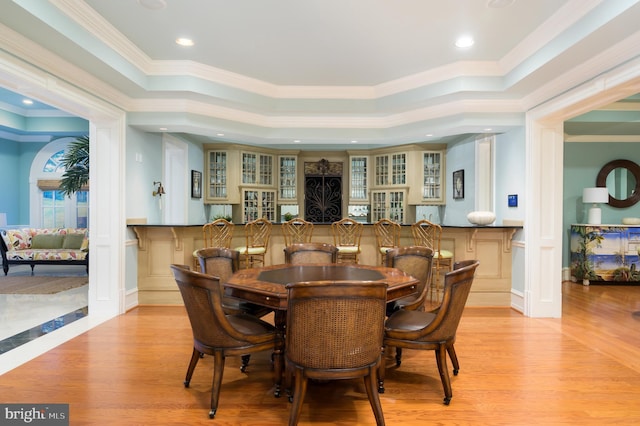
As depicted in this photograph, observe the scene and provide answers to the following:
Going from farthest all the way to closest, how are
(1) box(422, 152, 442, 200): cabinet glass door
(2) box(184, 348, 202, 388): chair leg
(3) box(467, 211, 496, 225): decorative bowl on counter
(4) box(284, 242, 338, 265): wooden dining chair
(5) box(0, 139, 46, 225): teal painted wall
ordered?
1. (5) box(0, 139, 46, 225): teal painted wall
2. (1) box(422, 152, 442, 200): cabinet glass door
3. (3) box(467, 211, 496, 225): decorative bowl on counter
4. (4) box(284, 242, 338, 265): wooden dining chair
5. (2) box(184, 348, 202, 388): chair leg

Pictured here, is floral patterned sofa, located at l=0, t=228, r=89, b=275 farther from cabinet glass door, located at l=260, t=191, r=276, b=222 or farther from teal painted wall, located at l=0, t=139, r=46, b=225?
cabinet glass door, located at l=260, t=191, r=276, b=222

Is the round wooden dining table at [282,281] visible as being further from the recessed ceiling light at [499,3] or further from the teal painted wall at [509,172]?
the teal painted wall at [509,172]

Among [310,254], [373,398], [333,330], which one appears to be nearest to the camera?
[333,330]

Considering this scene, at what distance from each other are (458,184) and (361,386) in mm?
4605

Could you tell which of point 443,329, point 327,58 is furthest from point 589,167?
point 443,329

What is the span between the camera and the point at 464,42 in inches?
137

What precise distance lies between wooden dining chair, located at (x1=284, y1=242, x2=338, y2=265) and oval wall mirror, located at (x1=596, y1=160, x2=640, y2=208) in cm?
558

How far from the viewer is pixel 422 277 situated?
3305 mm

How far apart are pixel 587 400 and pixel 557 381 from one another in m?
0.26

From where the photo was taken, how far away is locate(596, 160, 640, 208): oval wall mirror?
6.41 m

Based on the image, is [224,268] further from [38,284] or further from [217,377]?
[38,284]

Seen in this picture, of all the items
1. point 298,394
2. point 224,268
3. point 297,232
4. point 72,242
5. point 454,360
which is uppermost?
point 297,232

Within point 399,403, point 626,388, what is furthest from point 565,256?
point 399,403

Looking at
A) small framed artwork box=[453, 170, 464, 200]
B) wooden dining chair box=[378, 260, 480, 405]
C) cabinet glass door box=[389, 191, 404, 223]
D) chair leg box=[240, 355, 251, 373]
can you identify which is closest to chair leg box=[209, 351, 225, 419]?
chair leg box=[240, 355, 251, 373]
